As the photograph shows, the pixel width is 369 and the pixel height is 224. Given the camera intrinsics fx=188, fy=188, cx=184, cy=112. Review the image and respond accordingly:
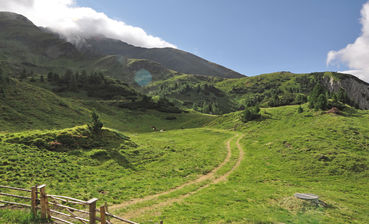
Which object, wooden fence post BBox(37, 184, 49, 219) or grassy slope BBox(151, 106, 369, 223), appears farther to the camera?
grassy slope BBox(151, 106, 369, 223)

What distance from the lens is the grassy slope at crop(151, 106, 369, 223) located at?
1620 centimetres

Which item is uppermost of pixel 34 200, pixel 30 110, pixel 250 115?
pixel 30 110

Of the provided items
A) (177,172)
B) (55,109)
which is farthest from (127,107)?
(177,172)

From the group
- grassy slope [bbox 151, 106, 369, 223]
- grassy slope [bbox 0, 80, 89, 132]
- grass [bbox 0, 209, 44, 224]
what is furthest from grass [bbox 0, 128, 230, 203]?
grassy slope [bbox 0, 80, 89, 132]

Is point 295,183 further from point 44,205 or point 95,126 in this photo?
point 95,126

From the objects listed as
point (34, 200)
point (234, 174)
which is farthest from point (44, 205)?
point (234, 174)

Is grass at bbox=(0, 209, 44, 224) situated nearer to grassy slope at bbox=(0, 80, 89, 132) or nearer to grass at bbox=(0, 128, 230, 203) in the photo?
grass at bbox=(0, 128, 230, 203)

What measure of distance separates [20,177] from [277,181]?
1277 inches

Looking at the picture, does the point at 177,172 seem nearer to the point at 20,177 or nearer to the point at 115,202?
the point at 115,202

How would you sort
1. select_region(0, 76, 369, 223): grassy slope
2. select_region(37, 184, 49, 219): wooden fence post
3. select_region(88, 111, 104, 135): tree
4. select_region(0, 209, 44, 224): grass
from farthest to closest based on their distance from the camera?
select_region(88, 111, 104, 135): tree → select_region(0, 76, 369, 223): grassy slope → select_region(37, 184, 49, 219): wooden fence post → select_region(0, 209, 44, 224): grass

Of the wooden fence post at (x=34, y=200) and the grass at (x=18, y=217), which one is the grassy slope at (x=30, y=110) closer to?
the grass at (x=18, y=217)

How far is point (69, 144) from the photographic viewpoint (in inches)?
1339

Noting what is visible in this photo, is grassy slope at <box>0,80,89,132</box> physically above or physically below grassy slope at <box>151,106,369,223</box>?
above

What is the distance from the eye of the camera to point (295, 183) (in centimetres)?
2642
